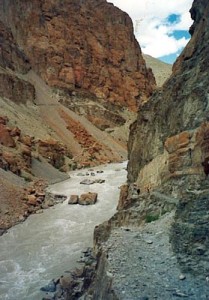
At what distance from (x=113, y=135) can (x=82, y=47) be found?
23.0 m

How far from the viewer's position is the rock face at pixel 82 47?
7606 centimetres

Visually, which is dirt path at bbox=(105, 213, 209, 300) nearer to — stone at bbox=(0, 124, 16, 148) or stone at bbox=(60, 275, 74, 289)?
stone at bbox=(60, 275, 74, 289)

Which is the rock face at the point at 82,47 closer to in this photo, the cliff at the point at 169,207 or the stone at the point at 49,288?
the cliff at the point at 169,207

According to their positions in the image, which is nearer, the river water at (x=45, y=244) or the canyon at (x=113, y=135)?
the canyon at (x=113, y=135)

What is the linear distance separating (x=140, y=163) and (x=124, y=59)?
67.0 metres

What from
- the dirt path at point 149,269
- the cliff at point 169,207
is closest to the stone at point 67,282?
the cliff at point 169,207

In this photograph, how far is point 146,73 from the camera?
290 ft

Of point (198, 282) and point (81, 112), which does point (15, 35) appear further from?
point (198, 282)

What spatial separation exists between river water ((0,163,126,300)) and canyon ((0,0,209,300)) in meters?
1.39

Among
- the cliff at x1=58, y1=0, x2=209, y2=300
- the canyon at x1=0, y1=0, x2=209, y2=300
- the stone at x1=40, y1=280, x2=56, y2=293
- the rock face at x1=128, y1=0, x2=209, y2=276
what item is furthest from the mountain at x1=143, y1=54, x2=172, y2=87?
the stone at x1=40, y1=280, x2=56, y2=293

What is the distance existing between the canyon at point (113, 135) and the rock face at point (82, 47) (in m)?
0.23

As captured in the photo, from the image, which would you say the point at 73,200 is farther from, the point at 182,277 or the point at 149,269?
the point at 182,277

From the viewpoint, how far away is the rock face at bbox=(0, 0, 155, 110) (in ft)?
250

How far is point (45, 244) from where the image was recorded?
1916cm
